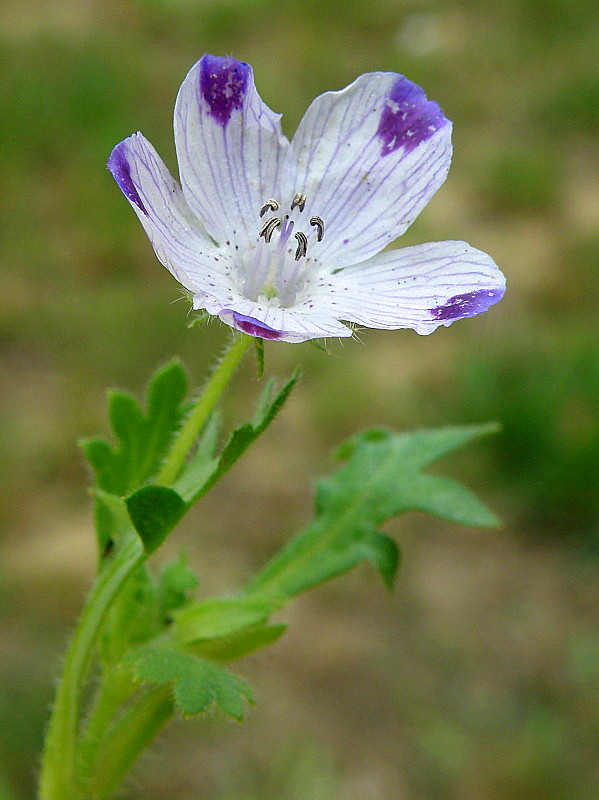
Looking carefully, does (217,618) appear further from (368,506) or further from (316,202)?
(316,202)

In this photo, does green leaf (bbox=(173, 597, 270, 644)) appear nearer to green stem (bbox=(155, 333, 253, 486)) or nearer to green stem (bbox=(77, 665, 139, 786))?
→ green stem (bbox=(77, 665, 139, 786))

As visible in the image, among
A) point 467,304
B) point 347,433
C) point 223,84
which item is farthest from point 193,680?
point 347,433

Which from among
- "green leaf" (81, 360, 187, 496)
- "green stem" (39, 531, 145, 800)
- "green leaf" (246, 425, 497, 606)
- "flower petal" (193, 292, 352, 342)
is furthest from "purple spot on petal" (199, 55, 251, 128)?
"green stem" (39, 531, 145, 800)

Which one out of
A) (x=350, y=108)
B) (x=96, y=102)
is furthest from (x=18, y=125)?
(x=350, y=108)

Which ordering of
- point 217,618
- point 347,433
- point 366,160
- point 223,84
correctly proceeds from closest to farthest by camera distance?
point 217,618, point 223,84, point 366,160, point 347,433

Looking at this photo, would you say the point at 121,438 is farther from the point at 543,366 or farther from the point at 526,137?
the point at 526,137
